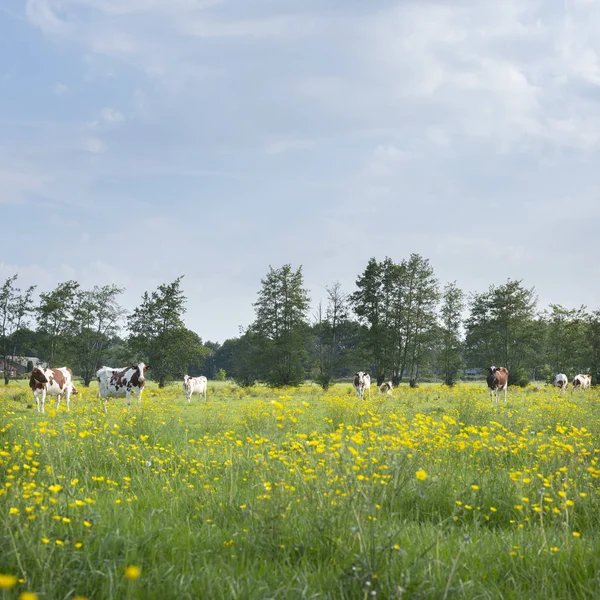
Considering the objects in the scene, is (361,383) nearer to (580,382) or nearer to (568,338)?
(580,382)

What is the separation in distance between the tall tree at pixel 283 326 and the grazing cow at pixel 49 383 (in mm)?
30985

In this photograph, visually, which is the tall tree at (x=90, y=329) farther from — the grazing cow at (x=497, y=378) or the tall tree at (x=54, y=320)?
the grazing cow at (x=497, y=378)

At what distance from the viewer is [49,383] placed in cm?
2031

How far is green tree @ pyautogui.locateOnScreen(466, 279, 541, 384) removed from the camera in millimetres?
59406

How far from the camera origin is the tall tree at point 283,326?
169 feet

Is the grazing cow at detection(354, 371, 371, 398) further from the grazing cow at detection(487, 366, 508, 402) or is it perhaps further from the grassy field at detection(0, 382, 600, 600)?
the grassy field at detection(0, 382, 600, 600)

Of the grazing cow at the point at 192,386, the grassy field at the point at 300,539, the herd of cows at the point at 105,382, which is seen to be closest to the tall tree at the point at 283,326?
the grazing cow at the point at 192,386

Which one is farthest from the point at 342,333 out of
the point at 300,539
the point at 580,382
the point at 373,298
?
the point at 300,539

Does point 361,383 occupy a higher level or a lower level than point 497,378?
lower

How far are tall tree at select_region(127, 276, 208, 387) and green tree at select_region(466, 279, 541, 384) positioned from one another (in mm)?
32726

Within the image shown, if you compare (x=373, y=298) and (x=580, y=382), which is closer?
(x=580, y=382)

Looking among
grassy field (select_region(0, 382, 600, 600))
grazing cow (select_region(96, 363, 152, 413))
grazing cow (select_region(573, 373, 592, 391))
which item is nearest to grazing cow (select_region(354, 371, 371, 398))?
grazing cow (select_region(96, 363, 152, 413))

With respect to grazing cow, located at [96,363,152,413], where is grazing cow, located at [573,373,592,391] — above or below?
below

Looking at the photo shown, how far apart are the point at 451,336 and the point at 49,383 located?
52.5 metres
